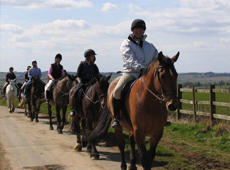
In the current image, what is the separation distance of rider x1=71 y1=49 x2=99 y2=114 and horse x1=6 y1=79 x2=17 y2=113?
12589mm

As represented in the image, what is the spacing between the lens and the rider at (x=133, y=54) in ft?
23.2

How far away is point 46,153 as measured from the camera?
30.3 feet

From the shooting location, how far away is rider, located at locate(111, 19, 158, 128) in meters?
7.08

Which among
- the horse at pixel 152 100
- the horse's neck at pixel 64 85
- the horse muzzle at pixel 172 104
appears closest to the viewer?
the horse muzzle at pixel 172 104

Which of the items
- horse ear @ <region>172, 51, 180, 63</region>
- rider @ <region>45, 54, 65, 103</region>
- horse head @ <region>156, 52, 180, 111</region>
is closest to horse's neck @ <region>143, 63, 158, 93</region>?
horse head @ <region>156, 52, 180, 111</region>

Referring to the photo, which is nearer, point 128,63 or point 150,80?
point 150,80

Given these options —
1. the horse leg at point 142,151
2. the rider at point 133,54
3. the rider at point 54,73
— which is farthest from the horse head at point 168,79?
the rider at point 54,73

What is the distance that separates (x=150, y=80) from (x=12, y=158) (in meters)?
4.51

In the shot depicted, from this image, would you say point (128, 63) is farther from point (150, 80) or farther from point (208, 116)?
point (208, 116)

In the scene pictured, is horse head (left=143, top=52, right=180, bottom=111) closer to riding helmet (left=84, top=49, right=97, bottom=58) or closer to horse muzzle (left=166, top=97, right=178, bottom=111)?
horse muzzle (left=166, top=97, right=178, bottom=111)

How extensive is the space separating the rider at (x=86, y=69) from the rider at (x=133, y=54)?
11.4 ft

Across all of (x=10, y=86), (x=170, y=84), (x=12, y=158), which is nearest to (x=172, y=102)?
(x=170, y=84)

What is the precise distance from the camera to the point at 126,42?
23.5ft

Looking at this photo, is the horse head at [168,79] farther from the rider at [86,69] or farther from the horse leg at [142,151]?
the rider at [86,69]
